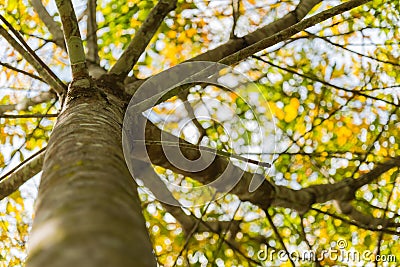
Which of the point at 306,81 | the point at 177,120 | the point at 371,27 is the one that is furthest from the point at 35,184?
the point at 371,27

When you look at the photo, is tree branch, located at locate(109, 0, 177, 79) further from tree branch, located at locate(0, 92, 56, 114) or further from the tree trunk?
the tree trunk

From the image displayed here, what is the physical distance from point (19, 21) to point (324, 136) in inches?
123

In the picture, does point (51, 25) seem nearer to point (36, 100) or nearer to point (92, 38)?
point (92, 38)

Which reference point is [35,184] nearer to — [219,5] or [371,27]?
[219,5]

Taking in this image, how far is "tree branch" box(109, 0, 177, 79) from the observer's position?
96.8 inches

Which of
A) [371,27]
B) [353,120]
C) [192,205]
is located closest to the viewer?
[192,205]

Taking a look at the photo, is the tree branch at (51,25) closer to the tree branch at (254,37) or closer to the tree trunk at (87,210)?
the tree branch at (254,37)

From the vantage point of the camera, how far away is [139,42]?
261 cm

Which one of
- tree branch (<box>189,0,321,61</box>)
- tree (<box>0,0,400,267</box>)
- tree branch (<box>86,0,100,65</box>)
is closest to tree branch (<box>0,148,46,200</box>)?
tree (<box>0,0,400,267</box>)

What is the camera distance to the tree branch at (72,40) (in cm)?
191

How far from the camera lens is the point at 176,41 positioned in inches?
175

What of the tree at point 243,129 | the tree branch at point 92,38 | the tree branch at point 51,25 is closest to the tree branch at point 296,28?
the tree at point 243,129

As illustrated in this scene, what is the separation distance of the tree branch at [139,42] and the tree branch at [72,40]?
44cm

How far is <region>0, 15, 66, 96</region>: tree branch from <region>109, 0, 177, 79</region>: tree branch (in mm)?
413
